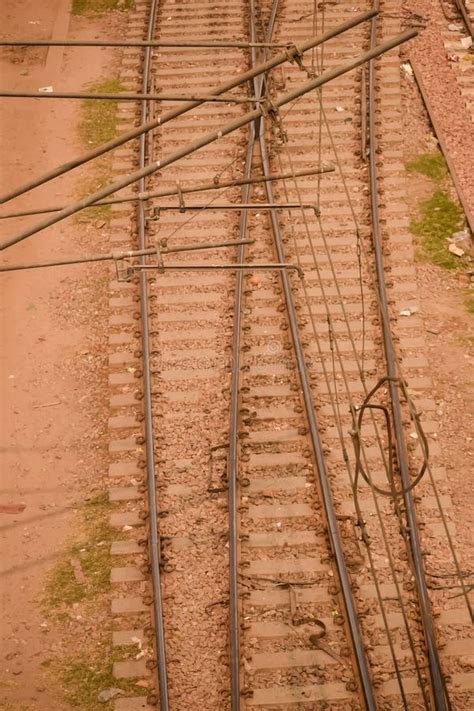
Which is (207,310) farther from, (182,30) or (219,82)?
(182,30)

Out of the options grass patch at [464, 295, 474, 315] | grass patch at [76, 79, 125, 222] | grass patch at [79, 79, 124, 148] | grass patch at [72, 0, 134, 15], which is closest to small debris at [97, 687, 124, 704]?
grass patch at [464, 295, 474, 315]

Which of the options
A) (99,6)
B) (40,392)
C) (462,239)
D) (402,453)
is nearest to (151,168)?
(402,453)

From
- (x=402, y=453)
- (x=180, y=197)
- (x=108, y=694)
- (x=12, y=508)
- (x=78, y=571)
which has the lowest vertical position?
(x=108, y=694)

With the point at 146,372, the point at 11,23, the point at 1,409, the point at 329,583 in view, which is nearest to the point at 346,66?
the point at 329,583

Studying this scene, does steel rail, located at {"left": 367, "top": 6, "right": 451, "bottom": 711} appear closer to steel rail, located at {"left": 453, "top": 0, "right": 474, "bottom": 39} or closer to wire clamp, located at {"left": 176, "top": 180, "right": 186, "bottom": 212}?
wire clamp, located at {"left": 176, "top": 180, "right": 186, "bottom": 212}

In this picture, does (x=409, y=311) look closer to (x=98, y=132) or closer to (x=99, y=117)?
(x=98, y=132)

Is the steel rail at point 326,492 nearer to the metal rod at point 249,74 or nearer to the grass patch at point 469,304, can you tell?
the grass patch at point 469,304
